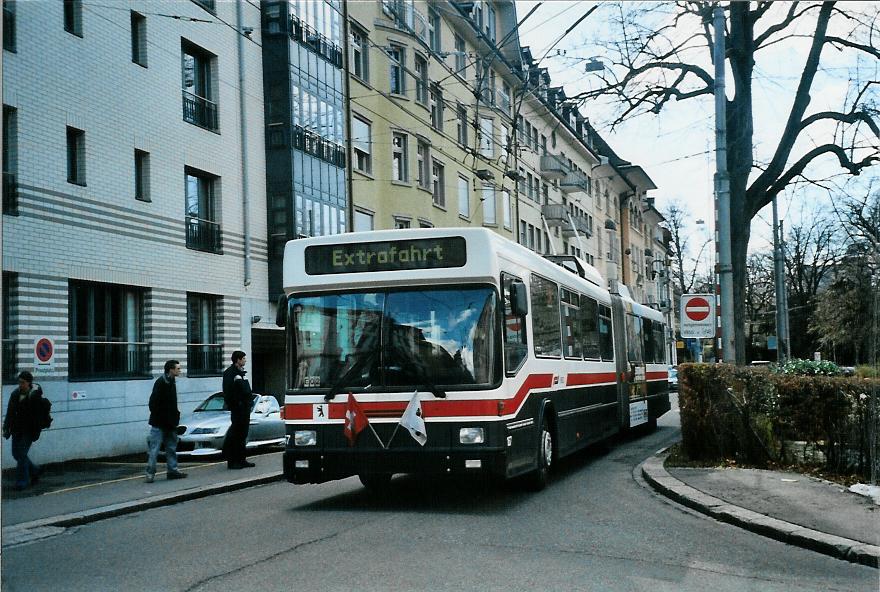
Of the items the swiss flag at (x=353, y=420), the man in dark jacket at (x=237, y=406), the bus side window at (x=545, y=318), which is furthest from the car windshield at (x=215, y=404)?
the swiss flag at (x=353, y=420)

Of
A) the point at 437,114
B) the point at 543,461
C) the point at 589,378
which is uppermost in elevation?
the point at 437,114

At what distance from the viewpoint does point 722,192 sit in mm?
17094

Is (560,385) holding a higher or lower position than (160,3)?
lower

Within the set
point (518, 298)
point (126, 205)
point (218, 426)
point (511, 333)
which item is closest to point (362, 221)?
point (126, 205)

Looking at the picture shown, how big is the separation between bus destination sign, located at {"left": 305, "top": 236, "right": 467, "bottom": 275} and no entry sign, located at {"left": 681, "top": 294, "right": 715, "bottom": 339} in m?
7.64

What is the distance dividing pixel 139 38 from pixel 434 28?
1768 cm

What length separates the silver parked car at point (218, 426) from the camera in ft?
57.2

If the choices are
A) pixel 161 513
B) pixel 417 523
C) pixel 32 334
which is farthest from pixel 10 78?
pixel 417 523

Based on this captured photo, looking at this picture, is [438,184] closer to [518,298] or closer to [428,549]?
[518,298]

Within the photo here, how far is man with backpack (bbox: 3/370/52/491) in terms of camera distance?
1377 centimetres

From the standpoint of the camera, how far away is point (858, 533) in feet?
25.9

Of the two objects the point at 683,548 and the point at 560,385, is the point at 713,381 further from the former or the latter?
the point at 683,548

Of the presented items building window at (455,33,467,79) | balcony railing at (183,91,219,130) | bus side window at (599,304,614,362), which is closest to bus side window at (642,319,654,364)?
bus side window at (599,304,614,362)

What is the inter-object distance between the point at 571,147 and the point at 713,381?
48184 mm
